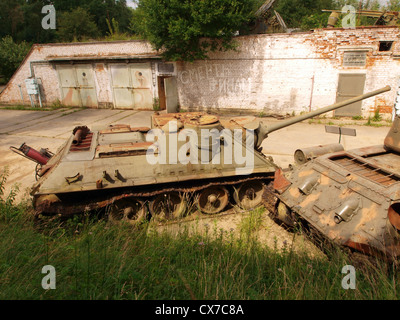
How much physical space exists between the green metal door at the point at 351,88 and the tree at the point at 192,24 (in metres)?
4.95

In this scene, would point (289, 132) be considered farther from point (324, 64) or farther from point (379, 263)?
point (379, 263)

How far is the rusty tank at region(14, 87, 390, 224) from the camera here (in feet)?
18.3

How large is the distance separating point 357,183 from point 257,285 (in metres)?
2.48

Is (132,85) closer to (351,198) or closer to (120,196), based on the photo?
(120,196)

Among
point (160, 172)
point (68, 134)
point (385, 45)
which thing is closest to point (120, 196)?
point (160, 172)

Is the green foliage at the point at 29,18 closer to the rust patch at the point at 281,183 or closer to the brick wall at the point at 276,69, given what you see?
the brick wall at the point at 276,69

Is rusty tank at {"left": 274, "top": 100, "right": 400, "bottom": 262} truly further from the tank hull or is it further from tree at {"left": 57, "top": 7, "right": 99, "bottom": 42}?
tree at {"left": 57, "top": 7, "right": 99, "bottom": 42}

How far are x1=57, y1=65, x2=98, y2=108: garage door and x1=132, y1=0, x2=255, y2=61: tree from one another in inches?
175

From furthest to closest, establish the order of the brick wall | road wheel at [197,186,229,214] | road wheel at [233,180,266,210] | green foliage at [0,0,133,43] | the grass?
green foliage at [0,0,133,43]
the brick wall
road wheel at [233,180,266,210]
road wheel at [197,186,229,214]
the grass

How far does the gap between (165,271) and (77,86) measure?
15.9m

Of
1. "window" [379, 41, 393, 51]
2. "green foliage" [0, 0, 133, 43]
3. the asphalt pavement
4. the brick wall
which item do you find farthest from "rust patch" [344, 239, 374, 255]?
"green foliage" [0, 0, 133, 43]

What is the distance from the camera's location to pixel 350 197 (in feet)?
15.9

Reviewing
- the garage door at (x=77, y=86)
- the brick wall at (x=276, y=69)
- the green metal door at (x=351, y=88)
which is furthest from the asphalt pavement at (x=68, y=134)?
the brick wall at (x=276, y=69)
